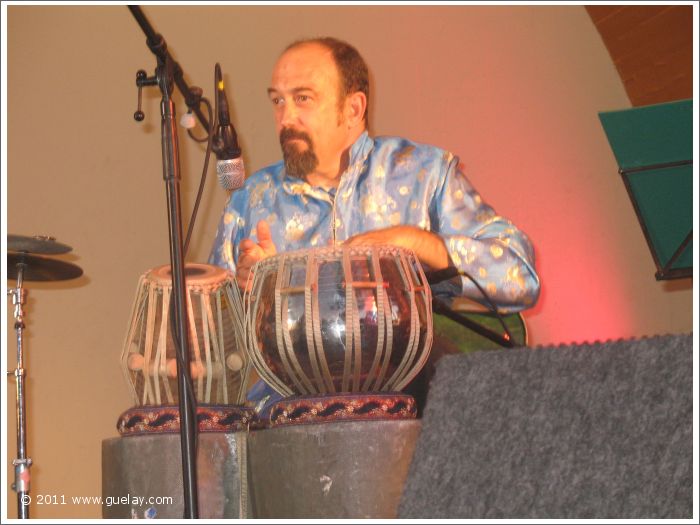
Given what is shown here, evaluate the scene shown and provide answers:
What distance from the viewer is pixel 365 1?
3.53 metres

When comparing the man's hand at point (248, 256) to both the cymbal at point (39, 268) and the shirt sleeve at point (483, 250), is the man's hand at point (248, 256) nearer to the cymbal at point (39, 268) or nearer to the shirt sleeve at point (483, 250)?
the shirt sleeve at point (483, 250)

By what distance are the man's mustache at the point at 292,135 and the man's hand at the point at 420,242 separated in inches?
20.9

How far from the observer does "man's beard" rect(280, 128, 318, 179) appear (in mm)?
2695

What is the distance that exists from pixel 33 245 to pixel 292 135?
0.81m

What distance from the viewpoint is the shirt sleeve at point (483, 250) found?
2.38m

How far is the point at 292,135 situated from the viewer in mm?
2713

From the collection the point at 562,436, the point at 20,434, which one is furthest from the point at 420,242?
the point at 562,436

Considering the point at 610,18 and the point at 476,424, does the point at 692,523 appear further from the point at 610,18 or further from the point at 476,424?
the point at 610,18

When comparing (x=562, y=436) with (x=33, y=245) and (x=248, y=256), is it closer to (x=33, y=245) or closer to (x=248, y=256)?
(x=248, y=256)

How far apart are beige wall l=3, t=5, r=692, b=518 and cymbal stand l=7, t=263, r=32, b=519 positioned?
41 cm

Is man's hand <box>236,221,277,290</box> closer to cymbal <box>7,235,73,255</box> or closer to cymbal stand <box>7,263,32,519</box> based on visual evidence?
cymbal <box>7,235,73,255</box>

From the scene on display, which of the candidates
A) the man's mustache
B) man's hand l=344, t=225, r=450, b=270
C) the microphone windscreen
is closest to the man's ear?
the man's mustache

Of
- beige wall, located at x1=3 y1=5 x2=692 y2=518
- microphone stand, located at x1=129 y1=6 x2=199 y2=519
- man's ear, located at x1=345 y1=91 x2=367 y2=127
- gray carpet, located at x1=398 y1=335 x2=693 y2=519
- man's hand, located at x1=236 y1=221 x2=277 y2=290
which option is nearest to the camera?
gray carpet, located at x1=398 y1=335 x2=693 y2=519

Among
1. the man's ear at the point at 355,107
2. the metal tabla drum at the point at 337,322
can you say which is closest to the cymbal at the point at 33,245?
the man's ear at the point at 355,107
